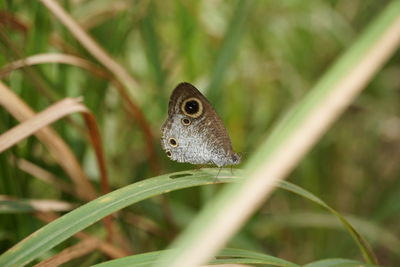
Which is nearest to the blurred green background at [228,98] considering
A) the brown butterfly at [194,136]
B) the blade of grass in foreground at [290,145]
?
the brown butterfly at [194,136]

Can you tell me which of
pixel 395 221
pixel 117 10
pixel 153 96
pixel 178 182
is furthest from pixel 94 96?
pixel 395 221

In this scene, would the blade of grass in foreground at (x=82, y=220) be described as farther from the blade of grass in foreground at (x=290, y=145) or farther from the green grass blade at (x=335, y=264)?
the blade of grass in foreground at (x=290, y=145)

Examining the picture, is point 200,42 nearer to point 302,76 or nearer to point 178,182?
point 302,76

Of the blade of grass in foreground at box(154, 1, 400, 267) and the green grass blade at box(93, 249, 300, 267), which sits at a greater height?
the green grass blade at box(93, 249, 300, 267)

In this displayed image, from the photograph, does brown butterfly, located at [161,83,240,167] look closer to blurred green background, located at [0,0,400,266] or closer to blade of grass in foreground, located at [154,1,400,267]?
blurred green background, located at [0,0,400,266]

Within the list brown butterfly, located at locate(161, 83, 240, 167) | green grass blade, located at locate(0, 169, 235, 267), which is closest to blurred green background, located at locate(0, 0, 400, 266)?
brown butterfly, located at locate(161, 83, 240, 167)
